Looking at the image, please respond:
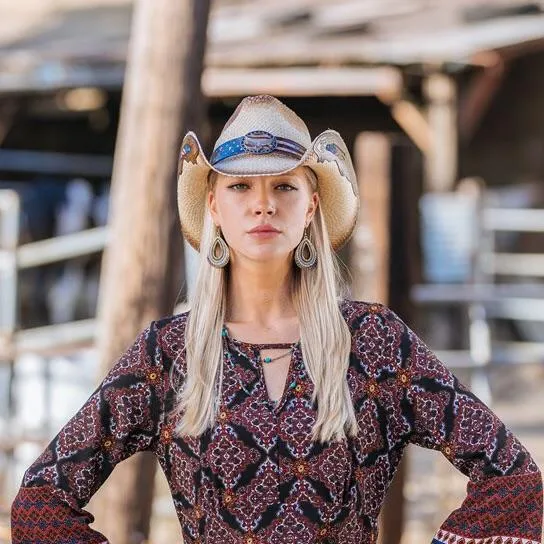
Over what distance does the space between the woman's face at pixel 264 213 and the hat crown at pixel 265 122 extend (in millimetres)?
76

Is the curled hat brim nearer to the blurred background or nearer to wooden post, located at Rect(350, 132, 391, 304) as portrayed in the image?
the blurred background

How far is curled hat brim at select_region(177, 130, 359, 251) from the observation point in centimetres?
262

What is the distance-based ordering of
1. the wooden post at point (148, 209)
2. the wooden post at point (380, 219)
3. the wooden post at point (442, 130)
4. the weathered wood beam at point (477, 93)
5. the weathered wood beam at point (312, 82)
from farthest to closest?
the wooden post at point (442, 130) → the weathered wood beam at point (477, 93) → the weathered wood beam at point (312, 82) → the wooden post at point (380, 219) → the wooden post at point (148, 209)

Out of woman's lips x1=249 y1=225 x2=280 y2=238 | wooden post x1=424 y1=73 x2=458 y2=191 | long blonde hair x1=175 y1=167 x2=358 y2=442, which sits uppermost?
wooden post x1=424 y1=73 x2=458 y2=191

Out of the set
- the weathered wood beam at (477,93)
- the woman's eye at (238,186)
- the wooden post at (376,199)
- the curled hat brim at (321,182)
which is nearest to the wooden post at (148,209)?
the wooden post at (376,199)

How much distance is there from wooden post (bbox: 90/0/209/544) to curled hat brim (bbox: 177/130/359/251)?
6.53 feet

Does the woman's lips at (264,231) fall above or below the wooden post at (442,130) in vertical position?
below

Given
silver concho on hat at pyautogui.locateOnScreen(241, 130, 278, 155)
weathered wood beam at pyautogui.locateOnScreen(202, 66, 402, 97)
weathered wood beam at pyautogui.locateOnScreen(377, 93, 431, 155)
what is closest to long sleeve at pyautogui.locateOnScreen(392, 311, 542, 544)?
silver concho on hat at pyautogui.locateOnScreen(241, 130, 278, 155)

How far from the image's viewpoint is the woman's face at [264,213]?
2520mm

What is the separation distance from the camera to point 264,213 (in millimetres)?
2510

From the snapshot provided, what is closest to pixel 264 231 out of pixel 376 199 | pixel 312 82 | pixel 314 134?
pixel 376 199

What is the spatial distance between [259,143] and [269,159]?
4 centimetres

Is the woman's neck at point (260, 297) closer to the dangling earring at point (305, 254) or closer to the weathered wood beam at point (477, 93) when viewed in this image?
the dangling earring at point (305, 254)

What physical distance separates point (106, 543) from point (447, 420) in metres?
0.68
